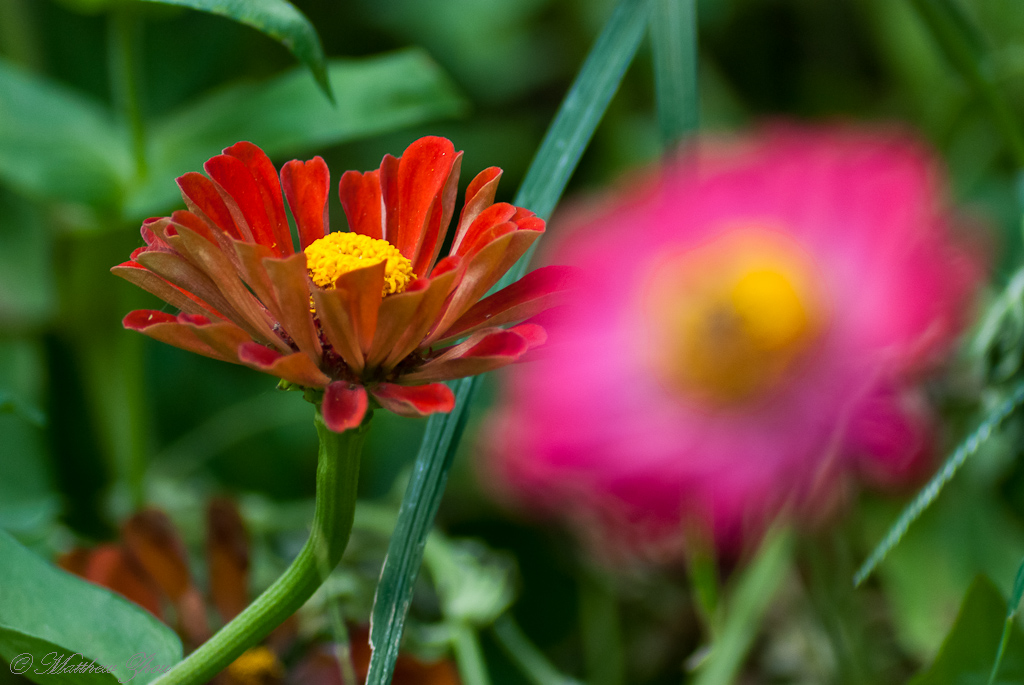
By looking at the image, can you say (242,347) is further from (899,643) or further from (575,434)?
(899,643)

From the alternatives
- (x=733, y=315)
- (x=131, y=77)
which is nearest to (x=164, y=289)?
(x=733, y=315)

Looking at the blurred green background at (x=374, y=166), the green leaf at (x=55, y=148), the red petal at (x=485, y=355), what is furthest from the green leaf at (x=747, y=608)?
the green leaf at (x=55, y=148)

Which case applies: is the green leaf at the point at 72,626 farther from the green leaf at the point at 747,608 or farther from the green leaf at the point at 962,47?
the green leaf at the point at 962,47

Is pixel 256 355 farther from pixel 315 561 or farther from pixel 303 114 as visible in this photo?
pixel 303 114

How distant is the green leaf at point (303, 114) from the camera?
1.15 ft

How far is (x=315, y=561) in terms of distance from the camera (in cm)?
18

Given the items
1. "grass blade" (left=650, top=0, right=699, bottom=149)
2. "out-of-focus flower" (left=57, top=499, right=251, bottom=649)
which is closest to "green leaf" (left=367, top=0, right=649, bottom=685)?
"grass blade" (left=650, top=0, right=699, bottom=149)

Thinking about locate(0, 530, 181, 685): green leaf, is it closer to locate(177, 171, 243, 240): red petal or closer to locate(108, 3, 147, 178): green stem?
locate(177, 171, 243, 240): red petal

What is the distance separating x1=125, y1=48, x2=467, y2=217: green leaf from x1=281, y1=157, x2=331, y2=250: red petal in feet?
0.48

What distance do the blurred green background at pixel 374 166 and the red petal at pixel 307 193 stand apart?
107 mm

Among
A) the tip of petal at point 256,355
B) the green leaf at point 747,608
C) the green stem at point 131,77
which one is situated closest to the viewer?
the tip of petal at point 256,355

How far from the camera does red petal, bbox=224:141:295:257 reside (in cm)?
19

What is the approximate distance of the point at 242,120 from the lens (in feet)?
1.24

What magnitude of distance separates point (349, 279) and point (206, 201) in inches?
1.8
